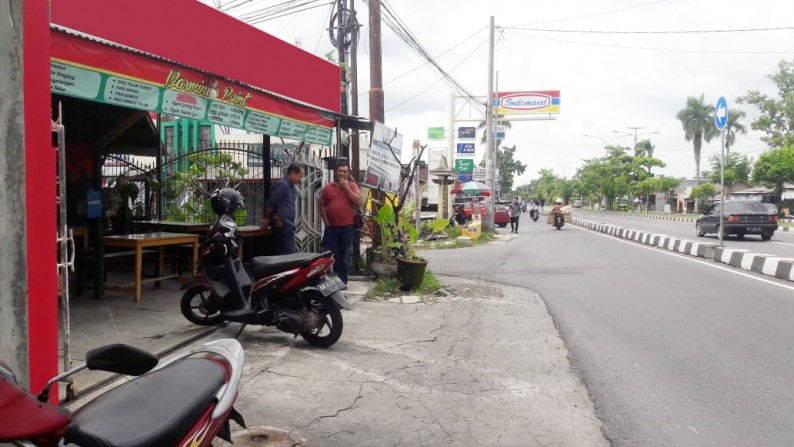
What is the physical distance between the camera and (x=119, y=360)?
1915 mm

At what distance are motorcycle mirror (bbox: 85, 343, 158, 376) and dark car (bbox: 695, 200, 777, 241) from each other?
1951 cm

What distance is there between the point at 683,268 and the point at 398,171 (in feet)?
21.4

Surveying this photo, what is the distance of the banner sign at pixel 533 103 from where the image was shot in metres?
37.7

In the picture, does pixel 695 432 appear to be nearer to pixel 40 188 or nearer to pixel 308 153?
pixel 40 188

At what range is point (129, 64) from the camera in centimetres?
477

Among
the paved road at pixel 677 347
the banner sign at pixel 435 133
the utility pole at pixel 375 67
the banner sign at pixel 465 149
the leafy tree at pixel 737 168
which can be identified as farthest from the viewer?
the leafy tree at pixel 737 168

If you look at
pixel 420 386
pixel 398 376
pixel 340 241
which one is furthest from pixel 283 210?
pixel 420 386

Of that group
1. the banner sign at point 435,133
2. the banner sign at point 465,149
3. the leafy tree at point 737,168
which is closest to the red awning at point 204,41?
the banner sign at point 465,149

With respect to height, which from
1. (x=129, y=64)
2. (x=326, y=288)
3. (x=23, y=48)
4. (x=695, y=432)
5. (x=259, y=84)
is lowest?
(x=695, y=432)

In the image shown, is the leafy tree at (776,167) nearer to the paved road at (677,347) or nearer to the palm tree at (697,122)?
the palm tree at (697,122)

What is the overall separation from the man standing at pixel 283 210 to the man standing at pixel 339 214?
47cm

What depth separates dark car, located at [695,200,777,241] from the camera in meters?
18.0

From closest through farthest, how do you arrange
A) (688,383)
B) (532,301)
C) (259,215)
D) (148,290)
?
(688,383)
(148,290)
(532,301)
(259,215)

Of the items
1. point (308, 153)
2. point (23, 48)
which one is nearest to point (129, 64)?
point (23, 48)
